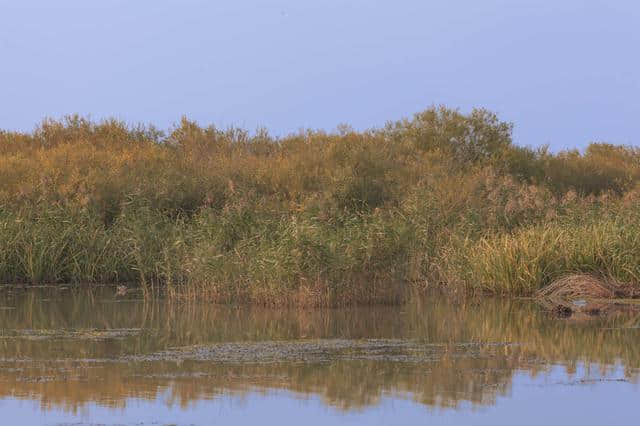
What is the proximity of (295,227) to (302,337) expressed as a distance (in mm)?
3598

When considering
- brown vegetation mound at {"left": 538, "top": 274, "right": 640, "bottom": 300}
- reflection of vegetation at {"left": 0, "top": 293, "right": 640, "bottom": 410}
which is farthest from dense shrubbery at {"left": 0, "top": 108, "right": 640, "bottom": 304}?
reflection of vegetation at {"left": 0, "top": 293, "right": 640, "bottom": 410}

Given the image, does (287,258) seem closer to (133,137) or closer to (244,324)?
(244,324)

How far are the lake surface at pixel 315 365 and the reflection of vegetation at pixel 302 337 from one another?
0.08ft

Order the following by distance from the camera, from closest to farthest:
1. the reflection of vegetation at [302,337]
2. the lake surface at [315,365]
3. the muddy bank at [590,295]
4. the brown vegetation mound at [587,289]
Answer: the lake surface at [315,365], the reflection of vegetation at [302,337], the muddy bank at [590,295], the brown vegetation mound at [587,289]

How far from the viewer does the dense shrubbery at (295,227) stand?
55.2 feet

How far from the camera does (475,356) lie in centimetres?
1170

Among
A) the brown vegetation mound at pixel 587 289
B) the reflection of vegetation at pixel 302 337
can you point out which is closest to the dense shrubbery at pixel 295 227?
the brown vegetation mound at pixel 587 289

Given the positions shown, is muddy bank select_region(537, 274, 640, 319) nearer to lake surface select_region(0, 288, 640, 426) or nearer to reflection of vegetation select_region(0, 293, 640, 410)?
lake surface select_region(0, 288, 640, 426)

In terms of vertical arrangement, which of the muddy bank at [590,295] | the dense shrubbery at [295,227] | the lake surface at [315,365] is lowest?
the lake surface at [315,365]

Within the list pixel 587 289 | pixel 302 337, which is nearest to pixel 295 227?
pixel 302 337

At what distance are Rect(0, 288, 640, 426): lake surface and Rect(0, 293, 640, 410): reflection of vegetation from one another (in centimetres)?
2

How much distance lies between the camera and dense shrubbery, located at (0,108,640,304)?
1681 cm

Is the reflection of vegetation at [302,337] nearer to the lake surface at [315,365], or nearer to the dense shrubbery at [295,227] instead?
the lake surface at [315,365]

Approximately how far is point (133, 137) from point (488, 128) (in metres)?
11.7
